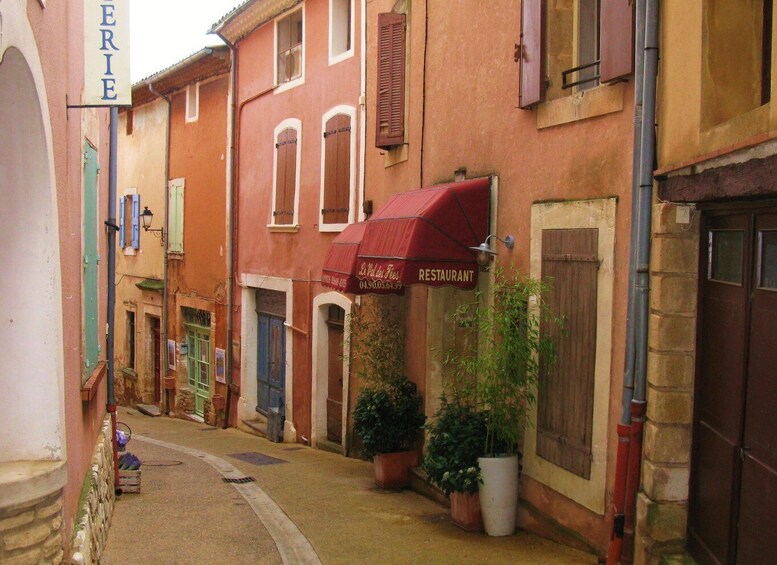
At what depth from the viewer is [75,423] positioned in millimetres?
6598

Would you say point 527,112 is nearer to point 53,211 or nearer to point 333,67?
point 53,211

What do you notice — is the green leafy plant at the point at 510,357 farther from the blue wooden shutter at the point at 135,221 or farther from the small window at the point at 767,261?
the blue wooden shutter at the point at 135,221

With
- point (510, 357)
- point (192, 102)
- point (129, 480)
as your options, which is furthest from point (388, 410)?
point (192, 102)

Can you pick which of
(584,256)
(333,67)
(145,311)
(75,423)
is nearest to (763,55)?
(584,256)

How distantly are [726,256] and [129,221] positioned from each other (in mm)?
19731

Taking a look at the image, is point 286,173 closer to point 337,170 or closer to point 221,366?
point 337,170

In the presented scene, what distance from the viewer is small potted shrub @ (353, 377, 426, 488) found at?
10102mm

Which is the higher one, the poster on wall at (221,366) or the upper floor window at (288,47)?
the upper floor window at (288,47)

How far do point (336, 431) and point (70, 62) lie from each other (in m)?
8.04

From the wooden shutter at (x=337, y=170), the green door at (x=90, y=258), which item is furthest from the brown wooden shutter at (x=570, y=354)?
the wooden shutter at (x=337, y=170)

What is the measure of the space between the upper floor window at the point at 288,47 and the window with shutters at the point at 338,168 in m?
1.95

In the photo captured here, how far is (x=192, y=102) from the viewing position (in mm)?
19188

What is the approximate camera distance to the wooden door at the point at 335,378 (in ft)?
44.0

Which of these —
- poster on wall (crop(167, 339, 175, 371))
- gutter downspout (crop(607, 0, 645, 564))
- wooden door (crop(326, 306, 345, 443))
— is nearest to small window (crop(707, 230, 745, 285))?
gutter downspout (crop(607, 0, 645, 564))
